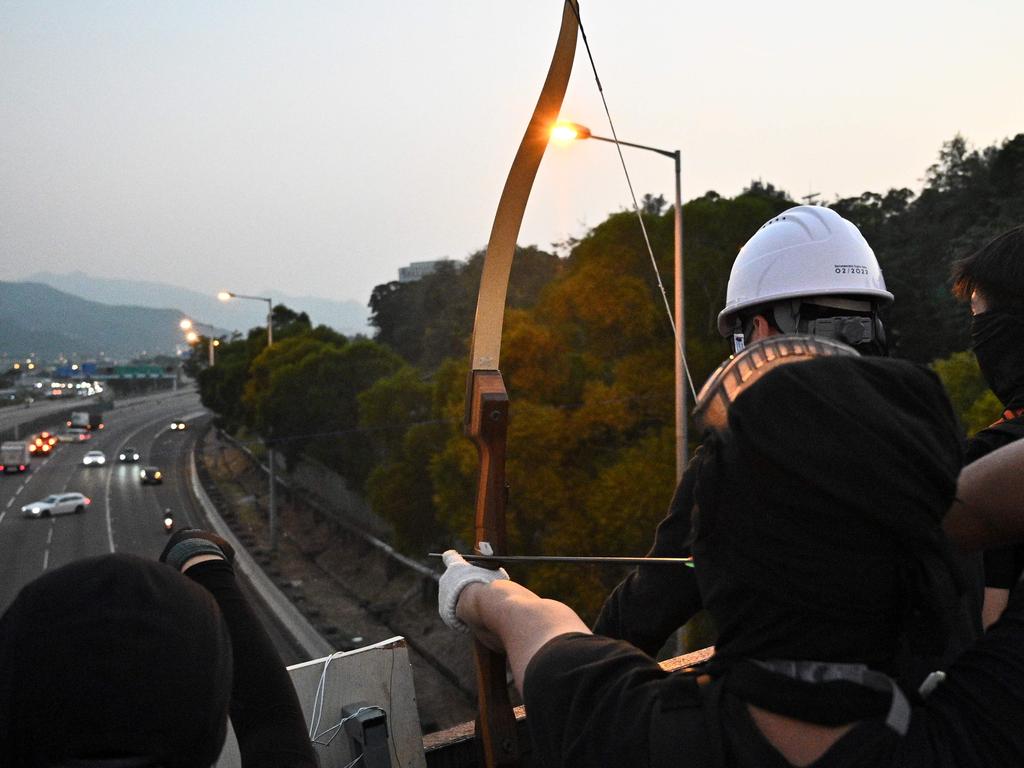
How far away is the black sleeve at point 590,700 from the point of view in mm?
1008

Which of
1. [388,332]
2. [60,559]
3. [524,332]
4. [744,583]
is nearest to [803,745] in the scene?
[744,583]

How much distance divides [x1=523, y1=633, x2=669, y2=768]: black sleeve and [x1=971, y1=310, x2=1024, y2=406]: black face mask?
3.86ft

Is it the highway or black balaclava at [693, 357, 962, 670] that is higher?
black balaclava at [693, 357, 962, 670]

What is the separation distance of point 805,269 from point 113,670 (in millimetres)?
1805

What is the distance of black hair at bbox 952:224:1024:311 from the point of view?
1.77 meters

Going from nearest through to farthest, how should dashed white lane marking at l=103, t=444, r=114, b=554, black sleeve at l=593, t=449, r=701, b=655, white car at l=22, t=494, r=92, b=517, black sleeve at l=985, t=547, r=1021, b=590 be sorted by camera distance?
black sleeve at l=985, t=547, r=1021, b=590 → black sleeve at l=593, t=449, r=701, b=655 → dashed white lane marking at l=103, t=444, r=114, b=554 → white car at l=22, t=494, r=92, b=517

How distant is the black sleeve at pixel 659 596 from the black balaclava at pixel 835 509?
1.72 feet

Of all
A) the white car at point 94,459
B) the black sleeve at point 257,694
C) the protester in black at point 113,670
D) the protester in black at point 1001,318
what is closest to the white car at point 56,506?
the white car at point 94,459

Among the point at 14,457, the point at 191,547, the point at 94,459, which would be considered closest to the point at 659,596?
the point at 191,547

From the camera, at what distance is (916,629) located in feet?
3.34

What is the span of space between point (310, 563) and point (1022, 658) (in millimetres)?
29367

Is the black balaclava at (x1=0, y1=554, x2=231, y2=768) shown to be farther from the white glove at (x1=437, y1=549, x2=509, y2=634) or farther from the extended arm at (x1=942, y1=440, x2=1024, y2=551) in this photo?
the extended arm at (x1=942, y1=440, x2=1024, y2=551)

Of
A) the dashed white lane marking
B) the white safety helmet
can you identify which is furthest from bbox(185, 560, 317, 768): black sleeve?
the dashed white lane marking

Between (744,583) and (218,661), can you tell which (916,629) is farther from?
(218,661)
